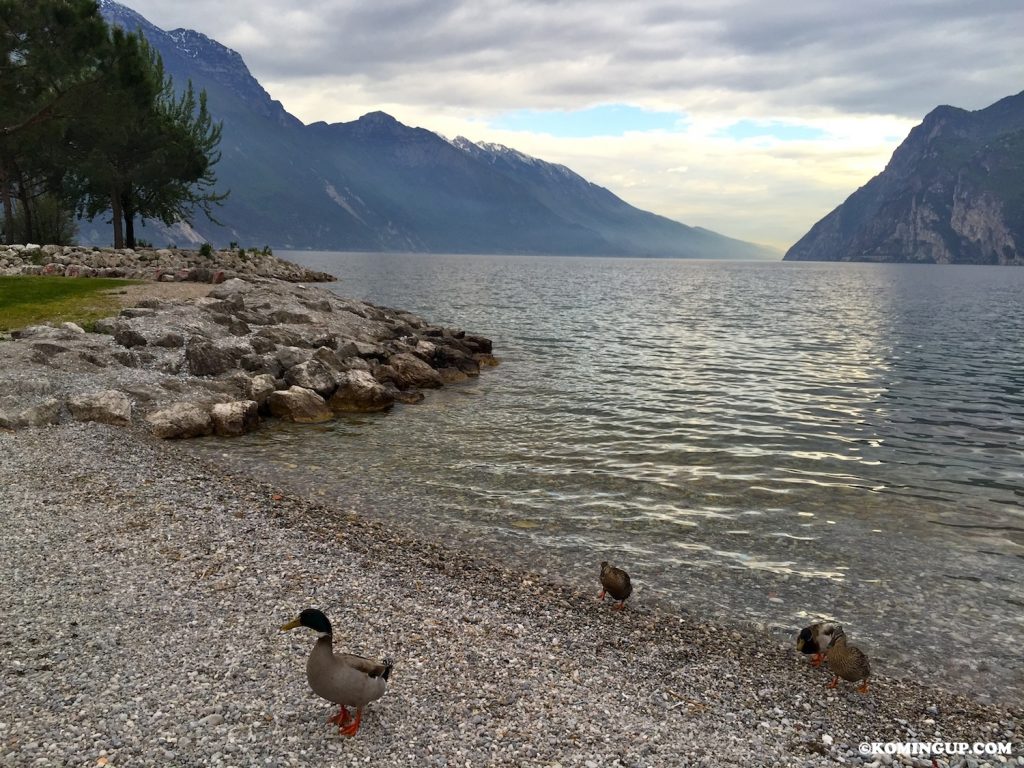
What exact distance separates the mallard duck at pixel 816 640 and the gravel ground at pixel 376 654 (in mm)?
293

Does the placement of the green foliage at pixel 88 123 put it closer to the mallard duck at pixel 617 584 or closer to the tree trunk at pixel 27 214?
the tree trunk at pixel 27 214

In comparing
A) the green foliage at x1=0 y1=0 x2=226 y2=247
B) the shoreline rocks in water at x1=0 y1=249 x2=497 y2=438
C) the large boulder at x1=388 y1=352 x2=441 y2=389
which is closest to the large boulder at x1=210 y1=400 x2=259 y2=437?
the shoreline rocks in water at x1=0 y1=249 x2=497 y2=438

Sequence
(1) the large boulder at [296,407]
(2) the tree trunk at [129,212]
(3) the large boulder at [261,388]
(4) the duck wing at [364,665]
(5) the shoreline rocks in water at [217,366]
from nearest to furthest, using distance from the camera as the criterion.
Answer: (4) the duck wing at [364,665]
(5) the shoreline rocks in water at [217,366]
(1) the large boulder at [296,407]
(3) the large boulder at [261,388]
(2) the tree trunk at [129,212]

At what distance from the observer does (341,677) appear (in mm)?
7320

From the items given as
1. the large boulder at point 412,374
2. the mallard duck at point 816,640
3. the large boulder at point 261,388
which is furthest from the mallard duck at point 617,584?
the large boulder at point 412,374

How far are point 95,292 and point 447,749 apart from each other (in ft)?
135

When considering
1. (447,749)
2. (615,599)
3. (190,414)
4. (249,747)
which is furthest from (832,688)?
(190,414)

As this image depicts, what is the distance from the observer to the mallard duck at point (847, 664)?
9039 mm

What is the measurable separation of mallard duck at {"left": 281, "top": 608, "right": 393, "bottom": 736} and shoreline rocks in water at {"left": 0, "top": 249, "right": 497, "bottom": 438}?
15.2 metres

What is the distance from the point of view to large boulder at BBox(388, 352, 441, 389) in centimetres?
3060

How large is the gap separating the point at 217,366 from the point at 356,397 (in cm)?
591

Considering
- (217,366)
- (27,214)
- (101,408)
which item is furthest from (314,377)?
(27,214)

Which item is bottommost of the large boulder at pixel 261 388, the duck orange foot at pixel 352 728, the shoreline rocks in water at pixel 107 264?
the duck orange foot at pixel 352 728

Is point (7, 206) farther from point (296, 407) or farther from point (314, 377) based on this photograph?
point (296, 407)
